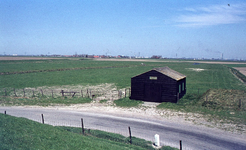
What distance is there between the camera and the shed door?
28094mm

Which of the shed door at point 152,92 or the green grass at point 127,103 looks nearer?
the green grass at point 127,103

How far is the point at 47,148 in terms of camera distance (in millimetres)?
9500

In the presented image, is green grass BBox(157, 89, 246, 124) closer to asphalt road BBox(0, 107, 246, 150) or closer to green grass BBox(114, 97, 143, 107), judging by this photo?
green grass BBox(114, 97, 143, 107)

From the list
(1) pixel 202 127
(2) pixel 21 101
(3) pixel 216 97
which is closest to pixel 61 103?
(2) pixel 21 101

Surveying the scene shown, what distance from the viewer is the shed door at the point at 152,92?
2809cm

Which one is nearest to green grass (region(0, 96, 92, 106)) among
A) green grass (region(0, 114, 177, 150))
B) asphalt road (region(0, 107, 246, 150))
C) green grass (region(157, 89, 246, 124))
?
asphalt road (region(0, 107, 246, 150))

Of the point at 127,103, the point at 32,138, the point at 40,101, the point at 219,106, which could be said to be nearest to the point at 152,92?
the point at 127,103

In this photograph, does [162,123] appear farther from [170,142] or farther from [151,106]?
[151,106]

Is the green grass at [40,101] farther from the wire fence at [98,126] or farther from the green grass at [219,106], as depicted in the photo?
the green grass at [219,106]

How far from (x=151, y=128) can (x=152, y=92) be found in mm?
10973

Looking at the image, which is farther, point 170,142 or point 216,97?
point 216,97

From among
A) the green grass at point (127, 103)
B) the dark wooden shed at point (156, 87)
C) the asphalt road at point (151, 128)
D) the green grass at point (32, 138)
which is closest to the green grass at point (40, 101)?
the asphalt road at point (151, 128)

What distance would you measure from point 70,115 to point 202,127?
1372 cm

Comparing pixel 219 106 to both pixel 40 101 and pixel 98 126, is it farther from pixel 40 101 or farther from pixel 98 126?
pixel 40 101
